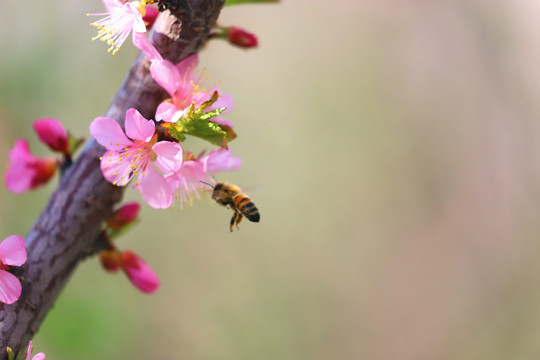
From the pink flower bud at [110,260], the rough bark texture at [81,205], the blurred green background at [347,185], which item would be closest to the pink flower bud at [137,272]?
the pink flower bud at [110,260]

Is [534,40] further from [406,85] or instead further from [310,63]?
[310,63]

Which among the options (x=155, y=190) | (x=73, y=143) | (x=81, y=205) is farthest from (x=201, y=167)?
(x=73, y=143)

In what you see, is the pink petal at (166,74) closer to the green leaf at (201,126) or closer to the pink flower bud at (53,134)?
the green leaf at (201,126)

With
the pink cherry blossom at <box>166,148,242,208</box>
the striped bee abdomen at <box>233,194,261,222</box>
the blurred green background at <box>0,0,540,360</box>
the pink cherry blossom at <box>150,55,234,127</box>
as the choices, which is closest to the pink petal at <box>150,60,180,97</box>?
the pink cherry blossom at <box>150,55,234,127</box>

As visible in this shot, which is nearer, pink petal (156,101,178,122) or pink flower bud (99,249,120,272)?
pink petal (156,101,178,122)

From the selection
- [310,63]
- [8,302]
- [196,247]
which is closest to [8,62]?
[196,247]

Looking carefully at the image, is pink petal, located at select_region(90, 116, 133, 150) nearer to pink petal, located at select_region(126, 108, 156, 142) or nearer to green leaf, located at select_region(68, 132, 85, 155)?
pink petal, located at select_region(126, 108, 156, 142)

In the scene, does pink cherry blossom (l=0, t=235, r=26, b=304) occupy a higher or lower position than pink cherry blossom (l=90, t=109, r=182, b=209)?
lower
